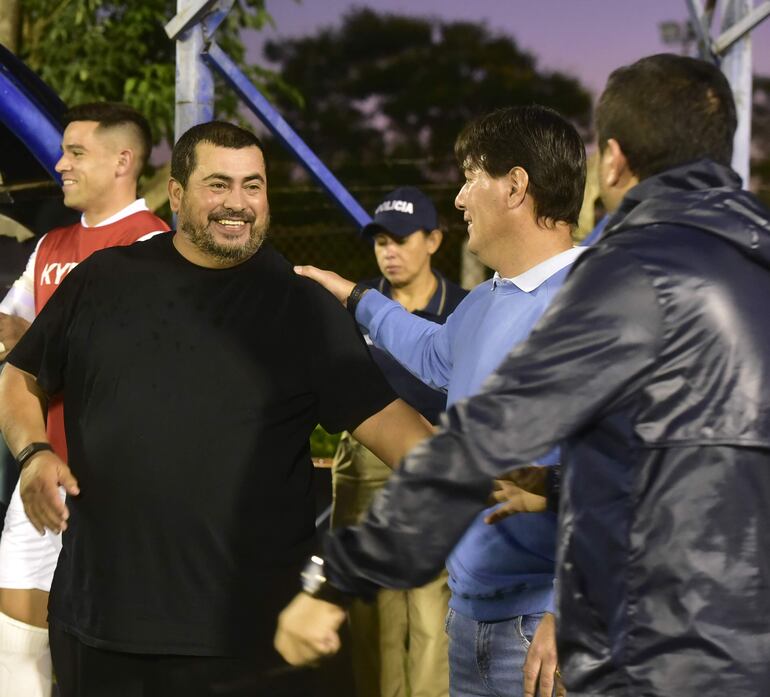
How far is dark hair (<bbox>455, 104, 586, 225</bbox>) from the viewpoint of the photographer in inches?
121

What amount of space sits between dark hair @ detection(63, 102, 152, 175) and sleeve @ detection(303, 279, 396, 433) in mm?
1663

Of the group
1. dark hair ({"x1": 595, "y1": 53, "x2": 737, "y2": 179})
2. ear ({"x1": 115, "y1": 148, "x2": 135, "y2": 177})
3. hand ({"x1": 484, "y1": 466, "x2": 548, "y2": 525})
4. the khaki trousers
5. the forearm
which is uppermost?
A: ear ({"x1": 115, "y1": 148, "x2": 135, "y2": 177})

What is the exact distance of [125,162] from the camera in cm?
462

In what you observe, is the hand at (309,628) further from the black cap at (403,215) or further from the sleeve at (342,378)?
the black cap at (403,215)

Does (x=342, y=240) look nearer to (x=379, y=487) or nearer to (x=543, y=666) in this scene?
(x=379, y=487)

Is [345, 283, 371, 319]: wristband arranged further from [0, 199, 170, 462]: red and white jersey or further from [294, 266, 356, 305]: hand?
[0, 199, 170, 462]: red and white jersey

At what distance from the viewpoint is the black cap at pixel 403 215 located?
5.60m

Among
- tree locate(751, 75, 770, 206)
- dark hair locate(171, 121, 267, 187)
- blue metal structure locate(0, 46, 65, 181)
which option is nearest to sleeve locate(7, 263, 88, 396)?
dark hair locate(171, 121, 267, 187)

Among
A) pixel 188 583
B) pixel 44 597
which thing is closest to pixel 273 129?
pixel 44 597

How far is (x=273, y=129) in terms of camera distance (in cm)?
517

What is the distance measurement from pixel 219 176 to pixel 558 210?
3.41ft

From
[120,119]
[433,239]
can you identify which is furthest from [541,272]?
[433,239]

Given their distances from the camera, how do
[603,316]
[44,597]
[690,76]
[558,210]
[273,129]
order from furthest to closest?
[273,129]
[44,597]
[558,210]
[690,76]
[603,316]

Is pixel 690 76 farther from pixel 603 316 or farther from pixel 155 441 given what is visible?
pixel 155 441
